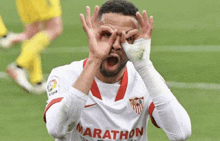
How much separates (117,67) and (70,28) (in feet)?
31.0

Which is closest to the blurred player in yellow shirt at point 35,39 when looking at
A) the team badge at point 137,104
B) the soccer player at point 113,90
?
the soccer player at point 113,90

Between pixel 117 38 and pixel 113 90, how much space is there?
0.49 metres

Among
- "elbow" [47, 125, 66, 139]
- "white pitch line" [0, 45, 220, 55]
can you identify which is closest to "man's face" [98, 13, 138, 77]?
"elbow" [47, 125, 66, 139]

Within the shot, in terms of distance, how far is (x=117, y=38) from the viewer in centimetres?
372

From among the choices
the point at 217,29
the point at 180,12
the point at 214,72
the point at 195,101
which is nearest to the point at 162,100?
the point at 195,101

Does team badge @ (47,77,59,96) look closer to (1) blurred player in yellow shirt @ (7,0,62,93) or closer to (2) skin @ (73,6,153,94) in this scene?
(2) skin @ (73,6,153,94)

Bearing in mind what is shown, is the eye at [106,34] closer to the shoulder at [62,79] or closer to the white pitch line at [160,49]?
the shoulder at [62,79]

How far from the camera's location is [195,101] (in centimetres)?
741

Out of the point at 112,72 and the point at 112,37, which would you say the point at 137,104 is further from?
the point at 112,37

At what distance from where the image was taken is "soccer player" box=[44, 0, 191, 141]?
3.60 m

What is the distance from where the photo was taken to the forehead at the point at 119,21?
3.85 metres

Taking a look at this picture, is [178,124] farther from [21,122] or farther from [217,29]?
[217,29]

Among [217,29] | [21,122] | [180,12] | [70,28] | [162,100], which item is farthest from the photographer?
[180,12]

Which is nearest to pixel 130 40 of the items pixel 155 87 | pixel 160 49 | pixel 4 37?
pixel 155 87
